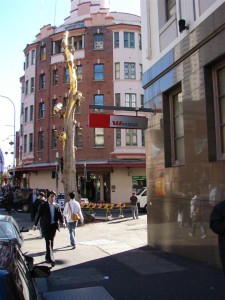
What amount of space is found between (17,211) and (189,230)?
75.8 ft

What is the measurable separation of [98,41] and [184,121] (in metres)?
30.3

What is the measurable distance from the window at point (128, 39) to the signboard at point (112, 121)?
89.8 feet

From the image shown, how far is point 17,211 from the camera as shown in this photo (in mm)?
29750

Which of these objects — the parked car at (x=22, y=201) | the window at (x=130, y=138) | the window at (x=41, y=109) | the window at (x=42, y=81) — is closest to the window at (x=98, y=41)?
the window at (x=42, y=81)

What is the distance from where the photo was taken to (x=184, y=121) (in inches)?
365

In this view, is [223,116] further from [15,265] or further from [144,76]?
[15,265]

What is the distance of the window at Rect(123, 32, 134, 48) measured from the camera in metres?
37.0

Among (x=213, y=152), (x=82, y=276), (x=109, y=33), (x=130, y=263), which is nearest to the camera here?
(x=82, y=276)

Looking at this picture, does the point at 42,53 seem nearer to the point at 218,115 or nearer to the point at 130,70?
the point at 130,70

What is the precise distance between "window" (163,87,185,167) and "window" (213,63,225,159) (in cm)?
170

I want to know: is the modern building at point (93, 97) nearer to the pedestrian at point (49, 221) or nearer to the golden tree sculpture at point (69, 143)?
the golden tree sculpture at point (69, 143)

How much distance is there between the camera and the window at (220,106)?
8.17 m

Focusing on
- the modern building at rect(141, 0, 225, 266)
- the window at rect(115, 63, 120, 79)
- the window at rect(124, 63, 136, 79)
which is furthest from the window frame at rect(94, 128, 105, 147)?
the modern building at rect(141, 0, 225, 266)

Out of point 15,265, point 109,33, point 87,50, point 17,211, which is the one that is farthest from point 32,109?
point 15,265
